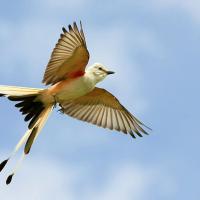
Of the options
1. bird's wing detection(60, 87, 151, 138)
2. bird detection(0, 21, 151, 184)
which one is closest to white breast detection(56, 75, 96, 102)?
bird detection(0, 21, 151, 184)

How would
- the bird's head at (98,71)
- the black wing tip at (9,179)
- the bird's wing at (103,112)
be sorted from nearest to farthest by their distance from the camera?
the black wing tip at (9,179) → the bird's head at (98,71) → the bird's wing at (103,112)

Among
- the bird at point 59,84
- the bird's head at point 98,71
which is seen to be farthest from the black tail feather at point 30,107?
the bird's head at point 98,71

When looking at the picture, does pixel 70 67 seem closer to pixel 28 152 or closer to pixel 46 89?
pixel 46 89

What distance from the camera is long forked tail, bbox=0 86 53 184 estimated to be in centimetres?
1151

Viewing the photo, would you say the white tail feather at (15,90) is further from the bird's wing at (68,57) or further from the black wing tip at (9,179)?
the black wing tip at (9,179)

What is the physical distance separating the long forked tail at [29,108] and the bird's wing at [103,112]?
1.07 m

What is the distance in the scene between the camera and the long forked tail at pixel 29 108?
1151 cm

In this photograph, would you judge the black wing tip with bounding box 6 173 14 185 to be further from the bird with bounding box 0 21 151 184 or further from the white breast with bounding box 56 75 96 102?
the white breast with bounding box 56 75 96 102

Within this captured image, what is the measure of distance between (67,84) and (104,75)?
56 cm

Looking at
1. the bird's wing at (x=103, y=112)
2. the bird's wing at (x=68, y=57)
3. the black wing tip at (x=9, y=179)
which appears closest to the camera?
the black wing tip at (x=9, y=179)

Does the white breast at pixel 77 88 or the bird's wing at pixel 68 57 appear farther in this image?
the white breast at pixel 77 88

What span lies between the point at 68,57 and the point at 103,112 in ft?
6.14

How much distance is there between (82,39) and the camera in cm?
1134

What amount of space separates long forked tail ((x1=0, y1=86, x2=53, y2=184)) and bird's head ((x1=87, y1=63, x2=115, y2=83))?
0.85 metres
